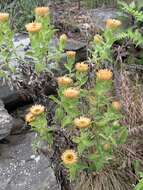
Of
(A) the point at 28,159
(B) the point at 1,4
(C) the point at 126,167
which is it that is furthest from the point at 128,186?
(B) the point at 1,4

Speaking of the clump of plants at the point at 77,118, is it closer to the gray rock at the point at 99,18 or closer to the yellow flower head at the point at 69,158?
the yellow flower head at the point at 69,158

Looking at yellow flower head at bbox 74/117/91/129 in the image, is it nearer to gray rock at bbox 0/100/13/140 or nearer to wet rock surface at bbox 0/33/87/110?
gray rock at bbox 0/100/13/140

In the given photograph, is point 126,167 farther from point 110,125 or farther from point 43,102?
point 43,102

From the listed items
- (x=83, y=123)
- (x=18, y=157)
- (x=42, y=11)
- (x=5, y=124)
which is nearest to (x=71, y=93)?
(x=83, y=123)

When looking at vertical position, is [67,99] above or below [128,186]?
above

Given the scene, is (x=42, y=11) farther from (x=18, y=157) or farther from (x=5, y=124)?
(x=18, y=157)

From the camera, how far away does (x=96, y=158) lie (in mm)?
3234

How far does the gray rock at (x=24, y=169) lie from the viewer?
3590 mm

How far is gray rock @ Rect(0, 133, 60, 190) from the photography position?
3590mm

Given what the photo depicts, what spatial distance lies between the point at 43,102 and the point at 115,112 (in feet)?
1.76

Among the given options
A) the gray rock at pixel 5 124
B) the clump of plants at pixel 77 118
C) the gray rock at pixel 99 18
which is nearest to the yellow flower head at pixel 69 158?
the clump of plants at pixel 77 118

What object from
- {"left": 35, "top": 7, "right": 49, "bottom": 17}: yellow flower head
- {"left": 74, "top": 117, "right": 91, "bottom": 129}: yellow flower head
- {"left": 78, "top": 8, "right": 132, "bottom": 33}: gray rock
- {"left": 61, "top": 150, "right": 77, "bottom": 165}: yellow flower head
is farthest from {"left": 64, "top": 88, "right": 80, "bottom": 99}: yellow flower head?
{"left": 78, "top": 8, "right": 132, "bottom": 33}: gray rock

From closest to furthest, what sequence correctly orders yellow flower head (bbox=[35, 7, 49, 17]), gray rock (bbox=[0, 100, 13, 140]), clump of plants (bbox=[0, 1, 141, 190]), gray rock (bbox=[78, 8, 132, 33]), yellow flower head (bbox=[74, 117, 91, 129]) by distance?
yellow flower head (bbox=[74, 117, 91, 129]) → clump of plants (bbox=[0, 1, 141, 190]) → yellow flower head (bbox=[35, 7, 49, 17]) → gray rock (bbox=[0, 100, 13, 140]) → gray rock (bbox=[78, 8, 132, 33])

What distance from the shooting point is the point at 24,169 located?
145 inches
